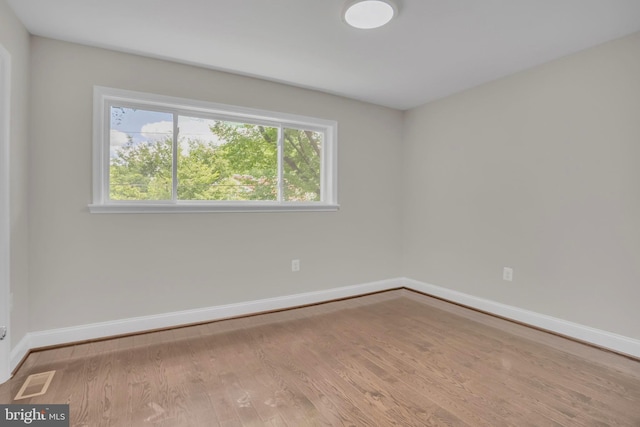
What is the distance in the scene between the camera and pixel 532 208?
9.73 feet

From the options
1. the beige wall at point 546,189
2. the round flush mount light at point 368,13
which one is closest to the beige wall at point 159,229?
the beige wall at point 546,189

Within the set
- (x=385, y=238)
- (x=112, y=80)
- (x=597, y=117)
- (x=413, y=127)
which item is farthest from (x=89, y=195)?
(x=597, y=117)

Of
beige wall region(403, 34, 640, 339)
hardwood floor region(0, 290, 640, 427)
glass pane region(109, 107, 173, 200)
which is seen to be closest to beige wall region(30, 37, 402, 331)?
glass pane region(109, 107, 173, 200)

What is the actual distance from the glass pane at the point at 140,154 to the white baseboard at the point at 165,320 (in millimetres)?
1041

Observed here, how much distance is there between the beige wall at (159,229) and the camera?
2404 millimetres

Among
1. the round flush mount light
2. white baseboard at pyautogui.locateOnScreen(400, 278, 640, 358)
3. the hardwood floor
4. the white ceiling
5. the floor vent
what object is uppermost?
the white ceiling

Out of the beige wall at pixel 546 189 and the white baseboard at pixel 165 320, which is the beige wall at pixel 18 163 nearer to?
the white baseboard at pixel 165 320

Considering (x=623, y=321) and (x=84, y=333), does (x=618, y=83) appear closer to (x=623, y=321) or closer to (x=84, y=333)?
(x=623, y=321)

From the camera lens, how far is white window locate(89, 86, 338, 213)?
2.65m

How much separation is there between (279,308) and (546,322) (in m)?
2.47

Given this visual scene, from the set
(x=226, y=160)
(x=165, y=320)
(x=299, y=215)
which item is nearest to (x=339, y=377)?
(x=165, y=320)

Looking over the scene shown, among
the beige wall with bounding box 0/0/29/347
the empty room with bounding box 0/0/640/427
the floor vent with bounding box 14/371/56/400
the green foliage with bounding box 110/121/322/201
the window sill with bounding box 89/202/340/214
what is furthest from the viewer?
the green foliage with bounding box 110/121/322/201

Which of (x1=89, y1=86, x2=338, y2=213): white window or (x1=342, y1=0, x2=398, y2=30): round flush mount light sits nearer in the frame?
(x1=342, y1=0, x2=398, y2=30): round flush mount light

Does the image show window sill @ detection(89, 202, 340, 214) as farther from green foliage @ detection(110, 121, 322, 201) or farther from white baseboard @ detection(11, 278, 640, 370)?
white baseboard @ detection(11, 278, 640, 370)
